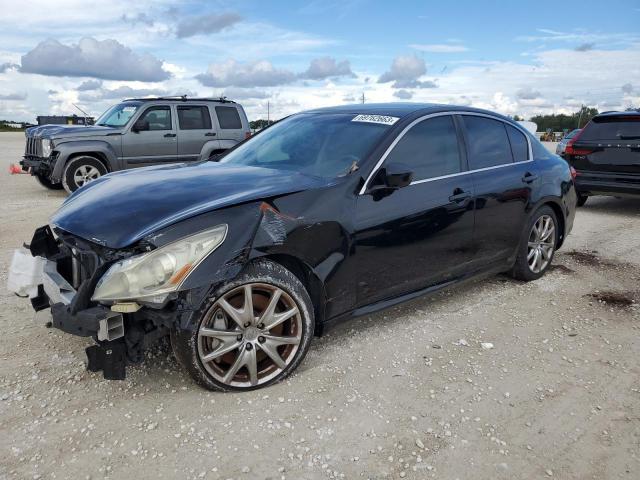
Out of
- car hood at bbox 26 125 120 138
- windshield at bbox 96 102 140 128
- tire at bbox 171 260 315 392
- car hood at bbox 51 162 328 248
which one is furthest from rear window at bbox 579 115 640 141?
car hood at bbox 26 125 120 138

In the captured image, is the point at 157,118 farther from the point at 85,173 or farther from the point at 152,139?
the point at 85,173

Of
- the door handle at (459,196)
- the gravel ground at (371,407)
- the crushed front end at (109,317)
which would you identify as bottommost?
the gravel ground at (371,407)

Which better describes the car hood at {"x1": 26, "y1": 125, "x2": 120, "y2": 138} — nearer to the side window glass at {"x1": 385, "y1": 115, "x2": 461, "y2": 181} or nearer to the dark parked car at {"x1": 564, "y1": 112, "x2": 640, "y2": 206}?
the side window glass at {"x1": 385, "y1": 115, "x2": 461, "y2": 181}

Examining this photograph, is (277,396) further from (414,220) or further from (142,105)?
(142,105)

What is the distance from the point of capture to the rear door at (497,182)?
13.7 feet

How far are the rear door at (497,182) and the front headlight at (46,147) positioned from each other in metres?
8.25

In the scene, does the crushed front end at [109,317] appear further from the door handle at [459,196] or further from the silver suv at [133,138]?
the silver suv at [133,138]

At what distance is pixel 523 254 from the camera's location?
4.81m

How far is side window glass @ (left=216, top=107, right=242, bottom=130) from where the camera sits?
1130 centimetres

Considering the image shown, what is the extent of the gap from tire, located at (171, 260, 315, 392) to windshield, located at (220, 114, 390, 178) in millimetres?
868

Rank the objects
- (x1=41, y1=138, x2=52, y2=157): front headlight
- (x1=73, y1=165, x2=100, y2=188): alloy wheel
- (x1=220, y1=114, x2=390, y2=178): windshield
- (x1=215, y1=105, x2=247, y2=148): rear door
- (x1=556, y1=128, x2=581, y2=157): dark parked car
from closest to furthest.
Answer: (x1=220, y1=114, x2=390, y2=178): windshield < (x1=556, y1=128, x2=581, y2=157): dark parked car < (x1=41, y1=138, x2=52, y2=157): front headlight < (x1=73, y1=165, x2=100, y2=188): alloy wheel < (x1=215, y1=105, x2=247, y2=148): rear door

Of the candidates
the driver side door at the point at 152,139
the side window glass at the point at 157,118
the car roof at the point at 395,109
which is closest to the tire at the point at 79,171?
the driver side door at the point at 152,139

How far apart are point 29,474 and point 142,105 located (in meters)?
9.24

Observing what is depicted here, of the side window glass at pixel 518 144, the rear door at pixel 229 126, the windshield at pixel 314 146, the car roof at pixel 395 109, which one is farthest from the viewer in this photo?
the rear door at pixel 229 126
